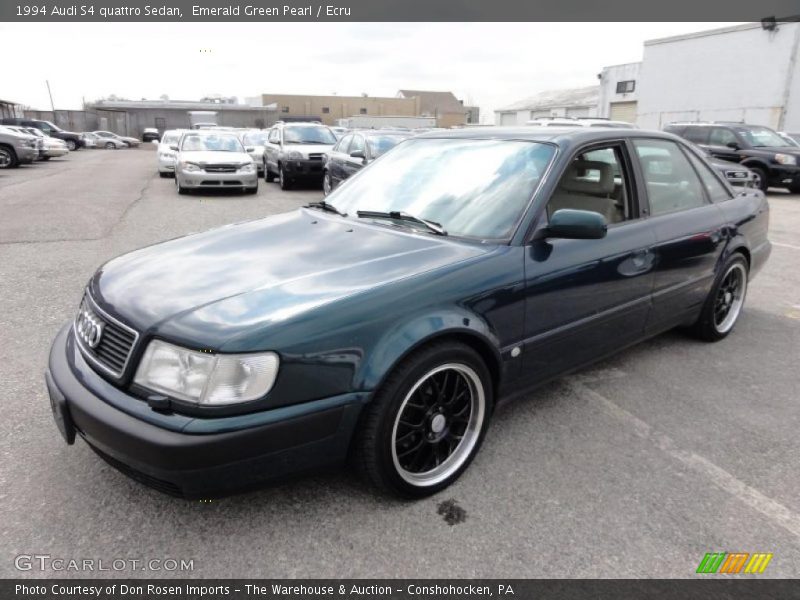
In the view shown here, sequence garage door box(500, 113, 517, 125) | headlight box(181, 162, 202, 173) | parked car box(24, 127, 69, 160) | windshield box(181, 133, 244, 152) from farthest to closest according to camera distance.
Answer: garage door box(500, 113, 517, 125), parked car box(24, 127, 69, 160), windshield box(181, 133, 244, 152), headlight box(181, 162, 202, 173)

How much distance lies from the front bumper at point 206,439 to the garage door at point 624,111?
3576 cm

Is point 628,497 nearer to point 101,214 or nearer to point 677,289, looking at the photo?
point 677,289

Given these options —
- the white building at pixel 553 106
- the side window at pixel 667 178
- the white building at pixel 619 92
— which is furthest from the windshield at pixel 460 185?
the white building at pixel 553 106

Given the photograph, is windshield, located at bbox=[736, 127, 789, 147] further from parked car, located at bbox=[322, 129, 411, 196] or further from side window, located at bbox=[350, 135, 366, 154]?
side window, located at bbox=[350, 135, 366, 154]

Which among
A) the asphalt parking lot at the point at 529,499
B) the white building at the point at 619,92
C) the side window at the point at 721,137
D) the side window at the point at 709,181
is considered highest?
the white building at the point at 619,92

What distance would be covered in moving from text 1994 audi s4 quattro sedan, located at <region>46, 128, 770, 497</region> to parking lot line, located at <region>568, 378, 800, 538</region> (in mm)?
367

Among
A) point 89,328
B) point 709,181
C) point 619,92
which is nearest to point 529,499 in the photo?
point 89,328

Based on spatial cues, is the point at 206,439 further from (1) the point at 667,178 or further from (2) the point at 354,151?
(2) the point at 354,151

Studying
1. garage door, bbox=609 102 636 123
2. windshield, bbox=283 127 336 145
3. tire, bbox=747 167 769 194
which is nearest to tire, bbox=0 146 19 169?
windshield, bbox=283 127 336 145

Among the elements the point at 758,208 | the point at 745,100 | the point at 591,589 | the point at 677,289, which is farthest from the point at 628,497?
the point at 745,100

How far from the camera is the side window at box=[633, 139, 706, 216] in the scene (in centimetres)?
354

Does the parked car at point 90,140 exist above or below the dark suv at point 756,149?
below

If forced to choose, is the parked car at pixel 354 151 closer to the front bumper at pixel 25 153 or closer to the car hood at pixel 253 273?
the car hood at pixel 253 273

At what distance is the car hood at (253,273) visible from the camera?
6.82 feet
